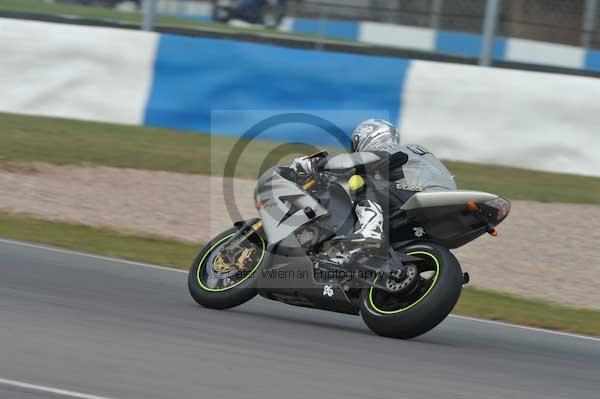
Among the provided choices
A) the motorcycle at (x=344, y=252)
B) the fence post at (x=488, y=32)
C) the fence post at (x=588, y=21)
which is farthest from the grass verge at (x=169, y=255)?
the fence post at (x=588, y=21)

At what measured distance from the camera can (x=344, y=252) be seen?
6.80m

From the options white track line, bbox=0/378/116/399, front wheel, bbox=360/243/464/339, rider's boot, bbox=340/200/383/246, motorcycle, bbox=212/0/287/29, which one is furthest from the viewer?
motorcycle, bbox=212/0/287/29

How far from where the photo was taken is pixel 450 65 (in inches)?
528

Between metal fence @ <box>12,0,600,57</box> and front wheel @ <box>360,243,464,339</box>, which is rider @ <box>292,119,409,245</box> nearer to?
front wheel @ <box>360,243,464,339</box>

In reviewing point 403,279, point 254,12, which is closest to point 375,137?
point 403,279

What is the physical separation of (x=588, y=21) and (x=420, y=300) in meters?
9.75

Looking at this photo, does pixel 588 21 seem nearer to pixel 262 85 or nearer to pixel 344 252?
pixel 262 85

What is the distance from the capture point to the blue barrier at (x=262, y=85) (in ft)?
44.6

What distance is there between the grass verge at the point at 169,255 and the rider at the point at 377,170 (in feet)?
5.67

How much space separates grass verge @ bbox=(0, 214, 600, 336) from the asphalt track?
0.43 m

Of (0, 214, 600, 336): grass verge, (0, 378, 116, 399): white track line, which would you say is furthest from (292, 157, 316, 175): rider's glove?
(0, 378, 116, 399): white track line

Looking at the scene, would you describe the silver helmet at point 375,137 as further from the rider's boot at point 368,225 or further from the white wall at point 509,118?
the white wall at point 509,118

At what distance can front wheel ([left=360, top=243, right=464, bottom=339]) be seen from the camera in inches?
247

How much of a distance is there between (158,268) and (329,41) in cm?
801
